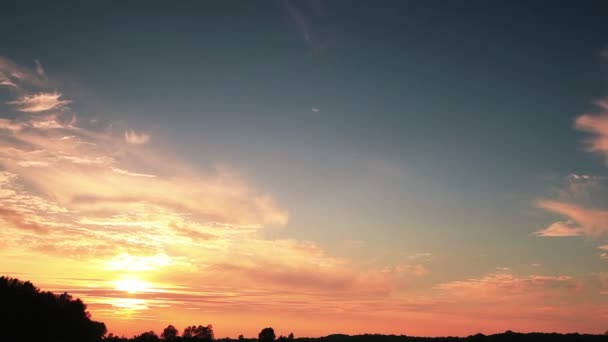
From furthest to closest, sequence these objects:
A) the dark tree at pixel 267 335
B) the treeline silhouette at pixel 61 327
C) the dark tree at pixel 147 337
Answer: the dark tree at pixel 147 337 → the dark tree at pixel 267 335 → the treeline silhouette at pixel 61 327

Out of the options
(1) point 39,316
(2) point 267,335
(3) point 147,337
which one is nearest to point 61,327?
(1) point 39,316

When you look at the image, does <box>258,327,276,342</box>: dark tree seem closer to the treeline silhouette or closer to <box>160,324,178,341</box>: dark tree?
the treeline silhouette

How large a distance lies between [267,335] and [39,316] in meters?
49.0

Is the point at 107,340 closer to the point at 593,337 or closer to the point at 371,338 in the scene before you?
the point at 371,338

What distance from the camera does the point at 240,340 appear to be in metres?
122

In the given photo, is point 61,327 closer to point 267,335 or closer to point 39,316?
point 39,316

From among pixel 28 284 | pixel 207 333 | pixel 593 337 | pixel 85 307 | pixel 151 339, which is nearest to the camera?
pixel 593 337

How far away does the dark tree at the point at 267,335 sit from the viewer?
109 m

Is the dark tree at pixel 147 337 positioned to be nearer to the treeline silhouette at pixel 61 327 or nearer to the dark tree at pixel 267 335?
the treeline silhouette at pixel 61 327

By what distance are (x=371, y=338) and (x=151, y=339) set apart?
6086cm

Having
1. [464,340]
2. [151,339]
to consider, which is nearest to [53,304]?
[151,339]

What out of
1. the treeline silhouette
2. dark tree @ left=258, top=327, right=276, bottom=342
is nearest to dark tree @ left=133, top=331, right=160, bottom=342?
the treeline silhouette

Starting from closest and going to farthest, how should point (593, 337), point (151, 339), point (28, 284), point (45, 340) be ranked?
point (593, 337)
point (45, 340)
point (28, 284)
point (151, 339)

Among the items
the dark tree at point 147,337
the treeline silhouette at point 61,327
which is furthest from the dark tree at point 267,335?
the dark tree at point 147,337
